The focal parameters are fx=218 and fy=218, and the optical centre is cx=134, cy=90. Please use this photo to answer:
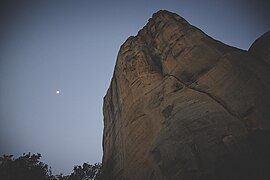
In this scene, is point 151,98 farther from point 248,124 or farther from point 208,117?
point 248,124

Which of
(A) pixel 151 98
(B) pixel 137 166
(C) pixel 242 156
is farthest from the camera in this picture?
(A) pixel 151 98

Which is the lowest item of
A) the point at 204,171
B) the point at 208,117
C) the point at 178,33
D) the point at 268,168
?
the point at 268,168

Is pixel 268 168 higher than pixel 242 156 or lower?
lower

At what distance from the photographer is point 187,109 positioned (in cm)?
1655

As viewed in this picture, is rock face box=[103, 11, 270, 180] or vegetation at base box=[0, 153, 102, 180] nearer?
rock face box=[103, 11, 270, 180]

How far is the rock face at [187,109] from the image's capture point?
13133mm

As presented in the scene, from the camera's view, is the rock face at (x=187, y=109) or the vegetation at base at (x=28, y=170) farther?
the vegetation at base at (x=28, y=170)

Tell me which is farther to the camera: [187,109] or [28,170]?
[28,170]

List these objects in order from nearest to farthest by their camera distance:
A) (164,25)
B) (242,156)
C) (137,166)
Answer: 1. (242,156)
2. (137,166)
3. (164,25)

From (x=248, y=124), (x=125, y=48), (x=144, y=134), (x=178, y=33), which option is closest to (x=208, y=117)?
(x=248, y=124)

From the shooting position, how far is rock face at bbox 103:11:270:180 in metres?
13.1

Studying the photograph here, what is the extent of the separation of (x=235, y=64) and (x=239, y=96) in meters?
2.84

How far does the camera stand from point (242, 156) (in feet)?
41.8

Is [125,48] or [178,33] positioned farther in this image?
[125,48]
